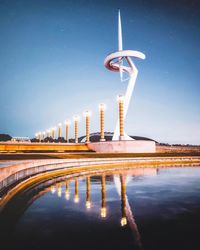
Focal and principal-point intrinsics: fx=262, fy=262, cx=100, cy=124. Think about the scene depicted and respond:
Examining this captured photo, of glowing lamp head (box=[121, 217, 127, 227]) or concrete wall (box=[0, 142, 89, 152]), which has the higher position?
concrete wall (box=[0, 142, 89, 152])

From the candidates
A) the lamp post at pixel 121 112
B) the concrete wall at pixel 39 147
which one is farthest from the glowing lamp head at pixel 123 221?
the concrete wall at pixel 39 147

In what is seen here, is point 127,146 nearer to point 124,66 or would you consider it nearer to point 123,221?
point 124,66

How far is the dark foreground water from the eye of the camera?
174 inches

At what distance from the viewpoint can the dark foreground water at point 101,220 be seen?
4.41 m

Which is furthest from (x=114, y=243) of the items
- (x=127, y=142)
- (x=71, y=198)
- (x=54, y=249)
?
(x=127, y=142)

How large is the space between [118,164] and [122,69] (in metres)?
34.3

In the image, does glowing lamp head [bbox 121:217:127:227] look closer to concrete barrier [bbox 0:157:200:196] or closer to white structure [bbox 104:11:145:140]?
concrete barrier [bbox 0:157:200:196]

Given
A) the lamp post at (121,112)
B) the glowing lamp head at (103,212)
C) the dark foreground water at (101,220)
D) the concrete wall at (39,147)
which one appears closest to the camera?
the dark foreground water at (101,220)

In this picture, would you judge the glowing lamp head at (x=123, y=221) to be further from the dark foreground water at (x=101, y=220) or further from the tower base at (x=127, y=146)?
the tower base at (x=127, y=146)

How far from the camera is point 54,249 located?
4.11 m

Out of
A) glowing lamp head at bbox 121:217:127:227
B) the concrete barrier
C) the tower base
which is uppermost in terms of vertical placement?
the tower base

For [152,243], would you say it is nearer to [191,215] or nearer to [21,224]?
[191,215]

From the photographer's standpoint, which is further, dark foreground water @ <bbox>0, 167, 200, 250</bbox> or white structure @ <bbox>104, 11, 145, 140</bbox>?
white structure @ <bbox>104, 11, 145, 140</bbox>

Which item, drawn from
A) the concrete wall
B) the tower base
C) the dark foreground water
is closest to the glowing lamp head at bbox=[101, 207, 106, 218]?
the dark foreground water
